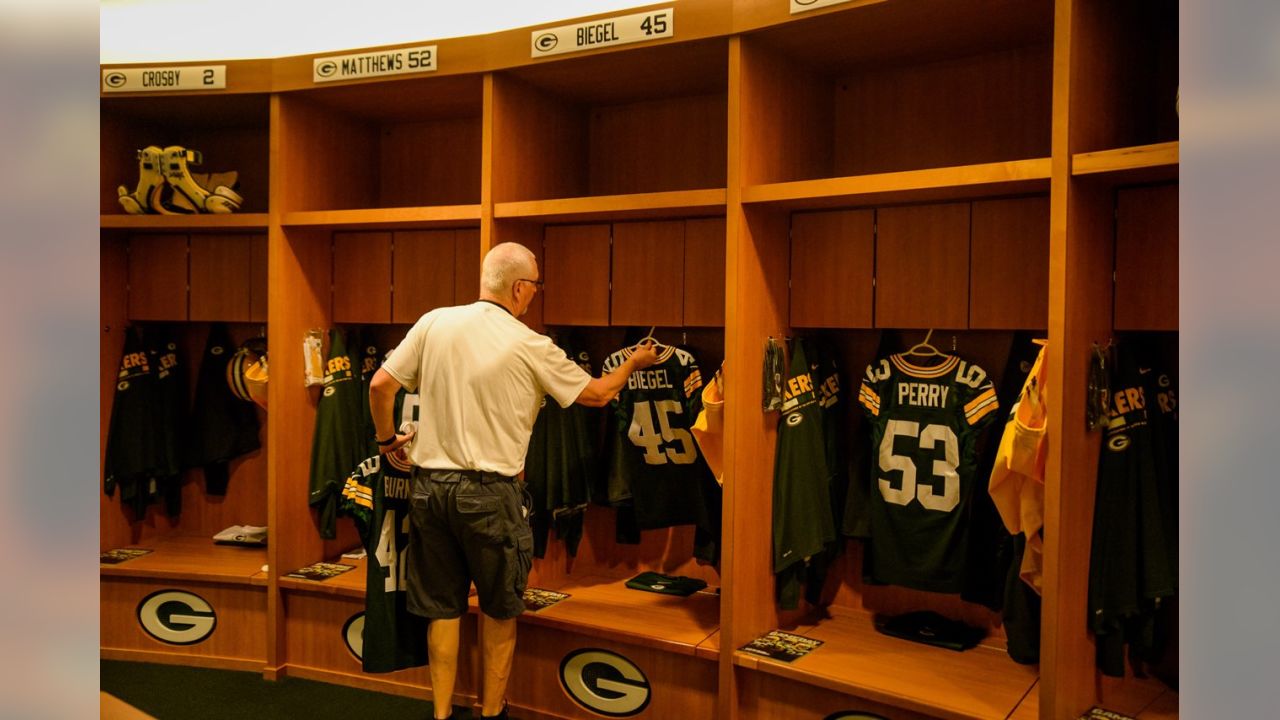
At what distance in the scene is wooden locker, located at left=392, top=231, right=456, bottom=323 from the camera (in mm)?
4043

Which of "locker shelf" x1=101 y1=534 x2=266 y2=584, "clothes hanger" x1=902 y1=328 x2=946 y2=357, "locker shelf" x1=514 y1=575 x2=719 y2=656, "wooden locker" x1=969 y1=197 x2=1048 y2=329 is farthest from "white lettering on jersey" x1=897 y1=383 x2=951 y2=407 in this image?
"locker shelf" x1=101 y1=534 x2=266 y2=584

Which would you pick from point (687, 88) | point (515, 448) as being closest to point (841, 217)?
point (687, 88)

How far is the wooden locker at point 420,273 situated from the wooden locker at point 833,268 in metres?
1.61

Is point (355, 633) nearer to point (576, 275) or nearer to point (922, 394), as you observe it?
point (576, 275)

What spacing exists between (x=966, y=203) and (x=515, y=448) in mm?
1728

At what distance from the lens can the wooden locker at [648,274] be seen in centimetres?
357

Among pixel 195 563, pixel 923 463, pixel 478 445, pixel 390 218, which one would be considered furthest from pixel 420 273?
pixel 923 463

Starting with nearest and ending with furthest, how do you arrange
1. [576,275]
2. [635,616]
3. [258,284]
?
[635,616] → [576,275] → [258,284]

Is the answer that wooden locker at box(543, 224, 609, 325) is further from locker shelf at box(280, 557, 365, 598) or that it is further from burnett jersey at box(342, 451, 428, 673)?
locker shelf at box(280, 557, 365, 598)

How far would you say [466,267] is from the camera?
4.02 meters

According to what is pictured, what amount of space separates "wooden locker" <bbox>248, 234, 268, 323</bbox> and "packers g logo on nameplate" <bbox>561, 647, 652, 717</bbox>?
2.29 m

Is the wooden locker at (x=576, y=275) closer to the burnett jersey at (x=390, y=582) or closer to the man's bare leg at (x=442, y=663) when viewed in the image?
the burnett jersey at (x=390, y=582)

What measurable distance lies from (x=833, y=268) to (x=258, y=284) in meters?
2.78

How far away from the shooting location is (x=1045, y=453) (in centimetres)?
258
